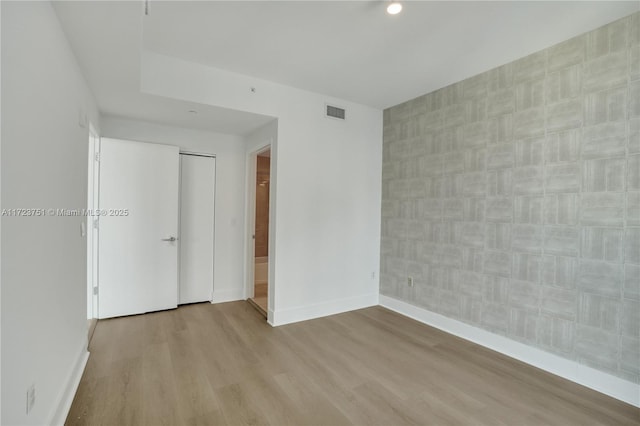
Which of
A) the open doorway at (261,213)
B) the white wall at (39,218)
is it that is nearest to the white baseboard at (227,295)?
the open doorway at (261,213)

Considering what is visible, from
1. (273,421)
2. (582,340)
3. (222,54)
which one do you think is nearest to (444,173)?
(582,340)

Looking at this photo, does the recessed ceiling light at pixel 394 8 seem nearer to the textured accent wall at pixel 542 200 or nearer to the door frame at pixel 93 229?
the textured accent wall at pixel 542 200

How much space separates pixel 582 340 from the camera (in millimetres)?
2400

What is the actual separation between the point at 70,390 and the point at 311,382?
1705 mm

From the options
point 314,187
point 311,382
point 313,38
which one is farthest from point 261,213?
point 311,382

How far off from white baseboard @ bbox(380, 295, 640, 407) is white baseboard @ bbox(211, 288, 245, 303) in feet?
8.12

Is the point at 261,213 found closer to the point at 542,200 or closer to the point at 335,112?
the point at 335,112

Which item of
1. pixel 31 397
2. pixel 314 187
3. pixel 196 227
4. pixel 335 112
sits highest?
pixel 335 112

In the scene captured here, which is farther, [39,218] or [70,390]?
[70,390]

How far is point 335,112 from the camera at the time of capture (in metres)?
3.88

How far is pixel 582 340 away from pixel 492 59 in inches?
103

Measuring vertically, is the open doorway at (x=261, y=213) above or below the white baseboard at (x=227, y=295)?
above

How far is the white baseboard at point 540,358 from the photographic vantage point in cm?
221

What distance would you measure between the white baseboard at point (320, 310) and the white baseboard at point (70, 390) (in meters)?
1.75
